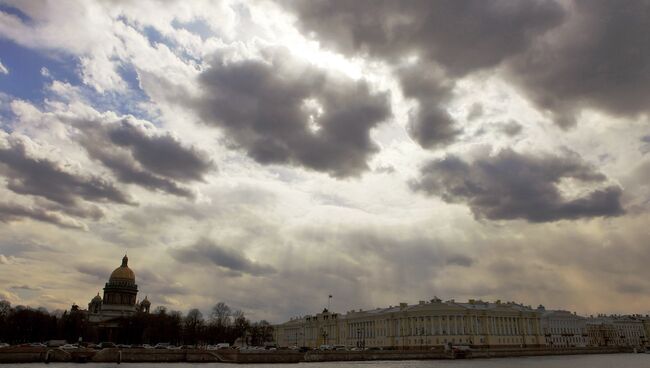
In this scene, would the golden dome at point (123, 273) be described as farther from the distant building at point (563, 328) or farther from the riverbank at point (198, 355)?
the distant building at point (563, 328)

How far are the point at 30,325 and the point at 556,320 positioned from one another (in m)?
152

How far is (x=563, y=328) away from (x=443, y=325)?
6969 cm

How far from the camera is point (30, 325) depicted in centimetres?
13562

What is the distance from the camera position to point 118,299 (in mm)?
183375

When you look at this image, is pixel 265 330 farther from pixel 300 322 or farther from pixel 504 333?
pixel 504 333

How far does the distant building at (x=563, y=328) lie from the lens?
169 metres

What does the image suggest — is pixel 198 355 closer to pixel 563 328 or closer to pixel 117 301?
pixel 117 301

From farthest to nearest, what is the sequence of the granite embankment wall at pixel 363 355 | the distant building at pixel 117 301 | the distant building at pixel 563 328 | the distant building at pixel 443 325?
the distant building at pixel 117 301, the distant building at pixel 563 328, the distant building at pixel 443 325, the granite embankment wall at pixel 363 355

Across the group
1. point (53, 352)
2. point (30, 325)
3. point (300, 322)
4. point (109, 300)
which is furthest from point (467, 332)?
point (109, 300)

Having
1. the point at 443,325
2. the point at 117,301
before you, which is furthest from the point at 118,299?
the point at 443,325

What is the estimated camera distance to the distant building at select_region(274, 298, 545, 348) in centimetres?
12988

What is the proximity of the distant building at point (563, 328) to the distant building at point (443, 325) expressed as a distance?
15011mm

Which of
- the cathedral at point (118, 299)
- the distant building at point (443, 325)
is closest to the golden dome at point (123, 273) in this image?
the cathedral at point (118, 299)

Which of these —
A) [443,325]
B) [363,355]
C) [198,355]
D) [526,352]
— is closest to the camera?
[198,355]
